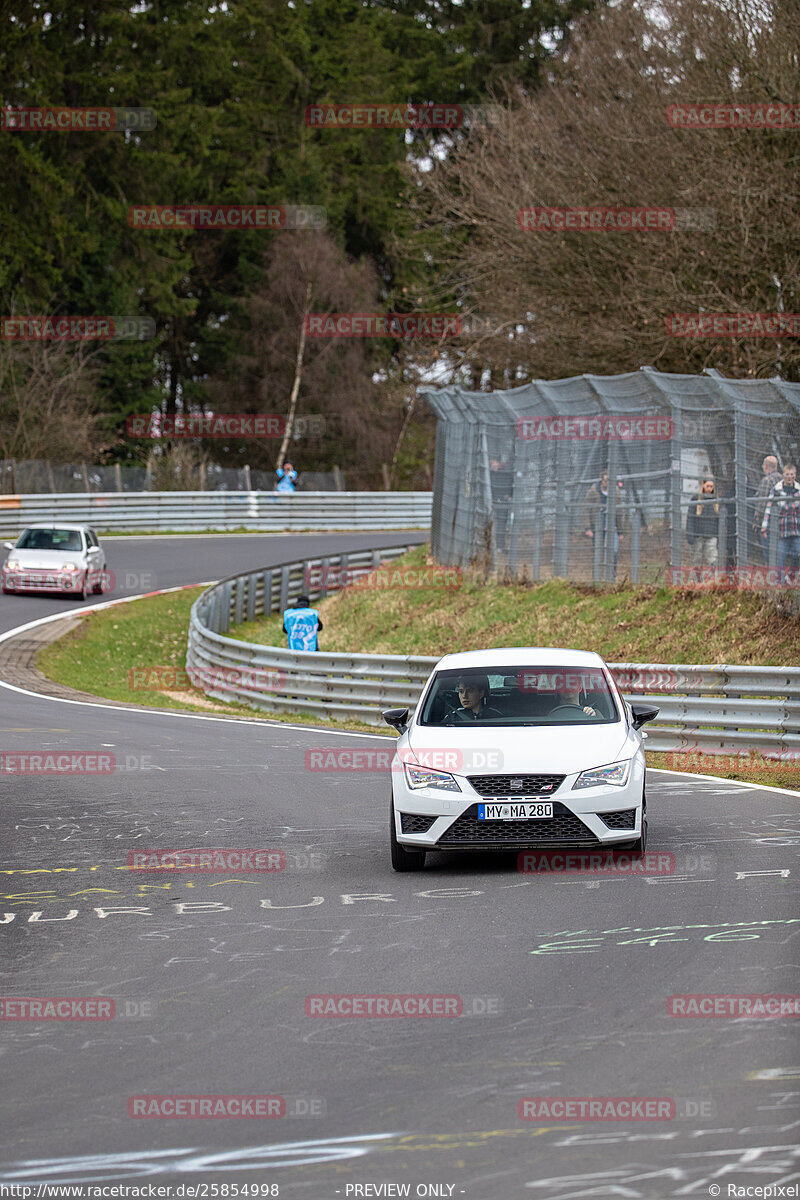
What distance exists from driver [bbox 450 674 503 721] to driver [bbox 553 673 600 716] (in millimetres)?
457

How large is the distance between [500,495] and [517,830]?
55.3ft

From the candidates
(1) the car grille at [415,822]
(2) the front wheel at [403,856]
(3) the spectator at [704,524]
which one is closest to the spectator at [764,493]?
(3) the spectator at [704,524]

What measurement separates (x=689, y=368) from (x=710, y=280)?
253 centimetres

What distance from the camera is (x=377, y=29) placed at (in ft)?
229

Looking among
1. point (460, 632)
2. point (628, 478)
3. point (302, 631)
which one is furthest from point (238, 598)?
point (628, 478)

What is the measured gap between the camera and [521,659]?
1150 centimetres

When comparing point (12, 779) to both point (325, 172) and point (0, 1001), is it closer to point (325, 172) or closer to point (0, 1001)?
point (0, 1001)

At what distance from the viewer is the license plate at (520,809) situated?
1000 cm

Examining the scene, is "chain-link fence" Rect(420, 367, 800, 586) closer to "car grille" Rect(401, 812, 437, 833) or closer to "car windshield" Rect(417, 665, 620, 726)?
"car windshield" Rect(417, 665, 620, 726)

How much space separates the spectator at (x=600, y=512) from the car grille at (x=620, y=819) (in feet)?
43.0

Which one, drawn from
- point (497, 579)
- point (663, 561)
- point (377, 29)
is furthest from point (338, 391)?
point (663, 561)

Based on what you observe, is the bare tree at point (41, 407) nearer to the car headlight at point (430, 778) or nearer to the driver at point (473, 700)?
the driver at point (473, 700)

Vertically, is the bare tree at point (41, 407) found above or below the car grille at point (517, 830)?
above

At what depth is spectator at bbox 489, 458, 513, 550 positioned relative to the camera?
86.5ft
